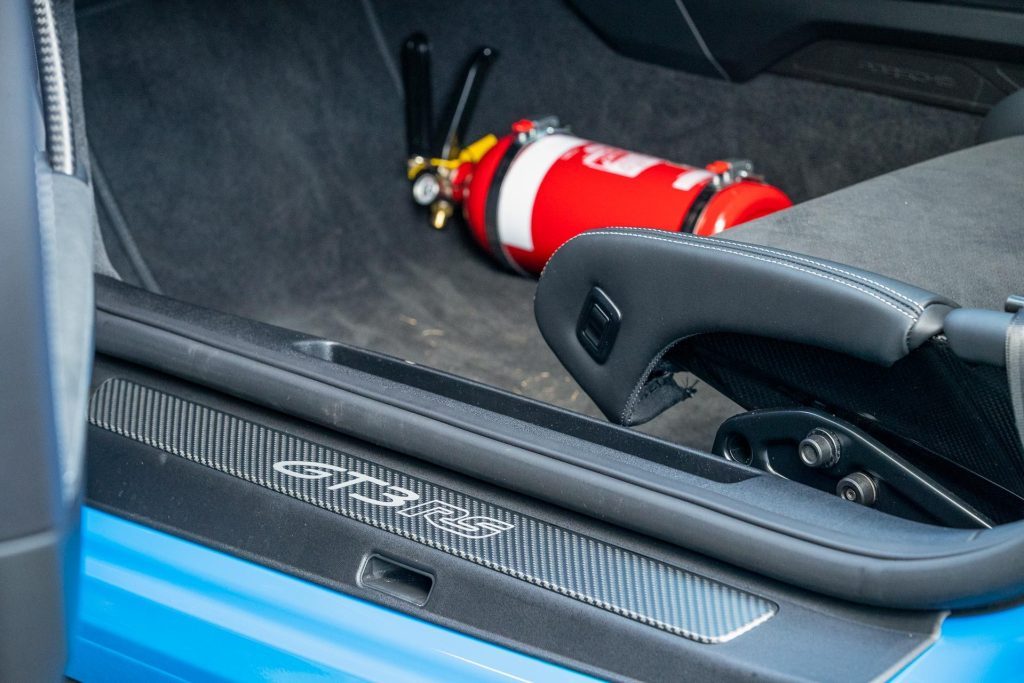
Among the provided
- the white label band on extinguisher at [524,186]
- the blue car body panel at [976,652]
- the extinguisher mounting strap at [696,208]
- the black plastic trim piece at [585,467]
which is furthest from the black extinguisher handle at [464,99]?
the blue car body panel at [976,652]

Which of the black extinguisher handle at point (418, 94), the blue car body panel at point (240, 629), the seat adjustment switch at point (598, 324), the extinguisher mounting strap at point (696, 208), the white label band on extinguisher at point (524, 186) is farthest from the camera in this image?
the black extinguisher handle at point (418, 94)

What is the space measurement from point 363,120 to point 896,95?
926 millimetres

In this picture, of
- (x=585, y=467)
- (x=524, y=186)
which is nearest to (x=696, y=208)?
(x=524, y=186)

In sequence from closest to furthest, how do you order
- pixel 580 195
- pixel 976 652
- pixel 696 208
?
pixel 976 652, pixel 696 208, pixel 580 195

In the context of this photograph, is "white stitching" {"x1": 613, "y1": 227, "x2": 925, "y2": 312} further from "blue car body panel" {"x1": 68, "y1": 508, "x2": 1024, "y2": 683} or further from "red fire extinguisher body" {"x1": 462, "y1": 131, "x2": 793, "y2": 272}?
"red fire extinguisher body" {"x1": 462, "y1": 131, "x2": 793, "y2": 272}

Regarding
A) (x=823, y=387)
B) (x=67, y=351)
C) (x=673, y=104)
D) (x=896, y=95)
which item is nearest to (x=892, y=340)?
(x=823, y=387)

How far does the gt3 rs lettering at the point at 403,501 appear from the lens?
0.86 metres

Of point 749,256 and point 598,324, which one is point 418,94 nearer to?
point 598,324

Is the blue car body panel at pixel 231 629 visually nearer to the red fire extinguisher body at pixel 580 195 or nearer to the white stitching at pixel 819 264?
the white stitching at pixel 819 264

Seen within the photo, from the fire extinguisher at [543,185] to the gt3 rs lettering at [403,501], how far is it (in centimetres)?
72

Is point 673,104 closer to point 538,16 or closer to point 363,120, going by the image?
point 538,16

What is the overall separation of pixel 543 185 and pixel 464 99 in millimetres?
314

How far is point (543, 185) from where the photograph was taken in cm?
176

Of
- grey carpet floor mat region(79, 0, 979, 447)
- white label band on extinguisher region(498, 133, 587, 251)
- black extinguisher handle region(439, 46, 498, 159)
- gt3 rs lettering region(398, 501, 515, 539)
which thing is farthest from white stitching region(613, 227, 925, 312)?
black extinguisher handle region(439, 46, 498, 159)
